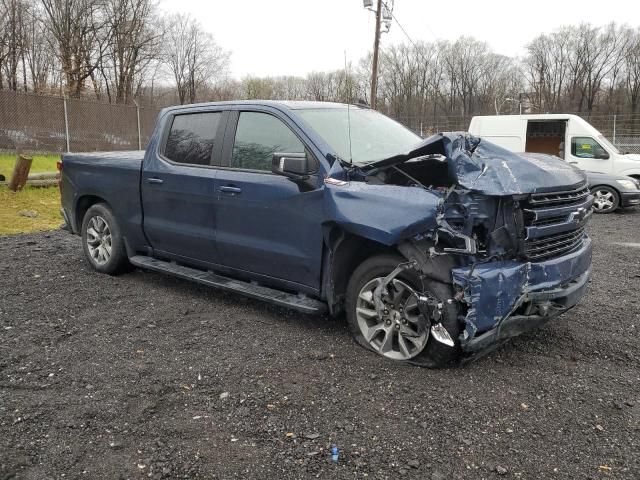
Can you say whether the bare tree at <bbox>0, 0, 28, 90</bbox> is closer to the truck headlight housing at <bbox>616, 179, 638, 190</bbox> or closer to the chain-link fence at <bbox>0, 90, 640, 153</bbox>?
→ the chain-link fence at <bbox>0, 90, 640, 153</bbox>

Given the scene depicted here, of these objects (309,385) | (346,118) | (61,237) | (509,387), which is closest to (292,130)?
(346,118)

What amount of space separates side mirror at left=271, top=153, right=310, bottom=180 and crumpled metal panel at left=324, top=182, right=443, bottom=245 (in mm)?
236

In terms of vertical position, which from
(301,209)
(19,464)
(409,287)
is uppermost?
(301,209)

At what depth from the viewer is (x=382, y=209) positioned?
3525 mm

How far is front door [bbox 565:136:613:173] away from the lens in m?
12.9

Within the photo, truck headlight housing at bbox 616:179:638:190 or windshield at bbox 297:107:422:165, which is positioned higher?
windshield at bbox 297:107:422:165

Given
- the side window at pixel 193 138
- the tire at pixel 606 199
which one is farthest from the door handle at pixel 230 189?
the tire at pixel 606 199

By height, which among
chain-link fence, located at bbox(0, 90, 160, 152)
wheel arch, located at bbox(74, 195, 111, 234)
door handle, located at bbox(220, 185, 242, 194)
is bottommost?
wheel arch, located at bbox(74, 195, 111, 234)

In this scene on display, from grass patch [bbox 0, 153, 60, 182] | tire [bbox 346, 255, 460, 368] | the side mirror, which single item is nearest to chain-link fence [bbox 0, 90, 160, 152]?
grass patch [bbox 0, 153, 60, 182]

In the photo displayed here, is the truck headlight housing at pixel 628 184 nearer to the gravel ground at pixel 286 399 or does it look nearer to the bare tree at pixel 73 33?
the gravel ground at pixel 286 399

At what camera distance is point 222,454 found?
2.73 meters

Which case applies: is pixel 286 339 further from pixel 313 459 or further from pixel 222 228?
pixel 313 459

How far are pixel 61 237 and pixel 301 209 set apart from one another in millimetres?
5698

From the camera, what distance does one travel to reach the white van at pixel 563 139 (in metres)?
12.8
